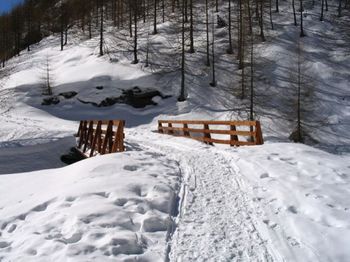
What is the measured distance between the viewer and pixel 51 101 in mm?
35344

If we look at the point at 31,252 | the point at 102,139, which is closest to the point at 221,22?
the point at 102,139

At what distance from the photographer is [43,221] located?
5.67 meters

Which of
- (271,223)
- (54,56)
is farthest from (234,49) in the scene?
(271,223)

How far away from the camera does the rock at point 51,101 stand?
35188 millimetres

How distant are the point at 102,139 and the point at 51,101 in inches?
766

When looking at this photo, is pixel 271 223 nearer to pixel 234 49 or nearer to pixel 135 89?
pixel 135 89

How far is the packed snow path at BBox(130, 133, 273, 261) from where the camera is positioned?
4.78m

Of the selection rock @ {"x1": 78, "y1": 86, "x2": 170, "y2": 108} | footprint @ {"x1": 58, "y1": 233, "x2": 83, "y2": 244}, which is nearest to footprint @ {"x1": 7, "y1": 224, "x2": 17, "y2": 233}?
footprint @ {"x1": 58, "y1": 233, "x2": 83, "y2": 244}

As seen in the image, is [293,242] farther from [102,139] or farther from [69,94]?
[69,94]

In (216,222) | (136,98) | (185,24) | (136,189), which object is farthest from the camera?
(185,24)

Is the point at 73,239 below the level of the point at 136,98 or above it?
below

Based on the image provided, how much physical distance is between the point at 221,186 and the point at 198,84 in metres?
27.2

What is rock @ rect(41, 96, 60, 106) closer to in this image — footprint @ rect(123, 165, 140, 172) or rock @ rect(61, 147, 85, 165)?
rock @ rect(61, 147, 85, 165)

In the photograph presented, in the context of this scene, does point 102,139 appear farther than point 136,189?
Yes
